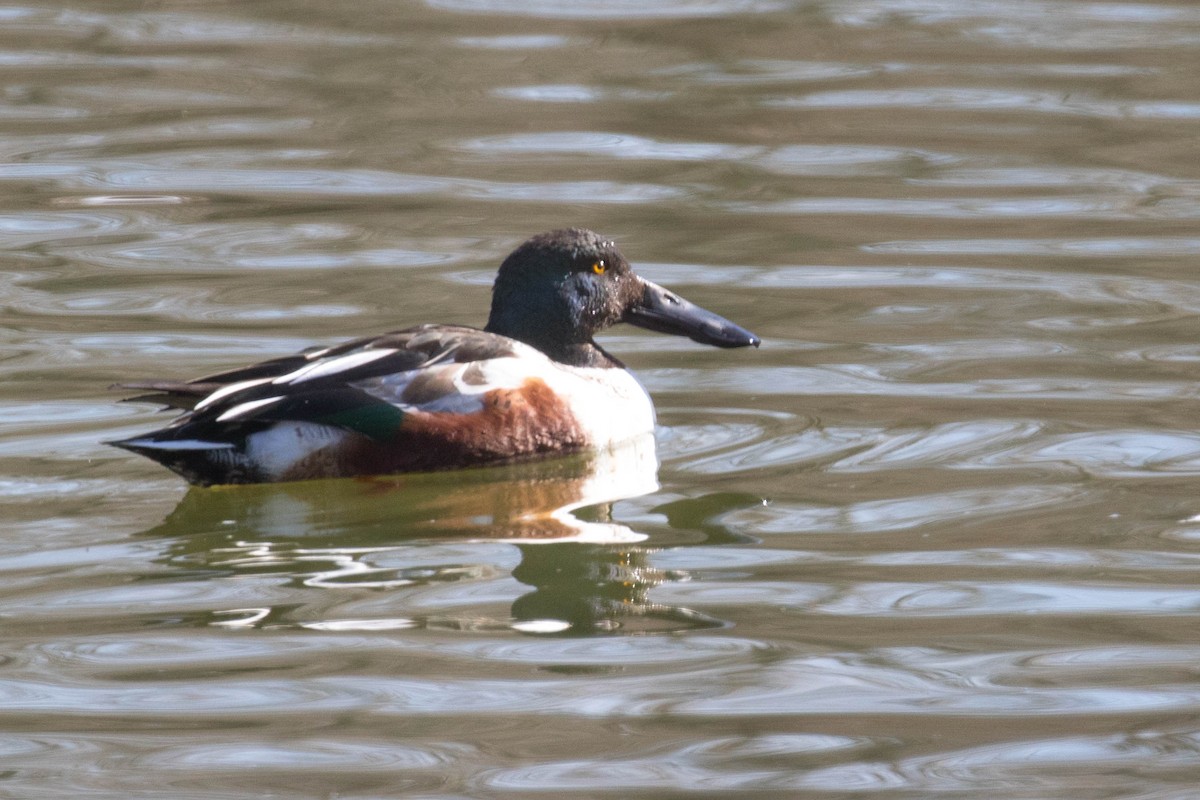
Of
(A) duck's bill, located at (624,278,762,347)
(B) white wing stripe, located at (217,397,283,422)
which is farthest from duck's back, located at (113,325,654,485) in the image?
(A) duck's bill, located at (624,278,762,347)

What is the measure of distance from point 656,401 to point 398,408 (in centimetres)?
147

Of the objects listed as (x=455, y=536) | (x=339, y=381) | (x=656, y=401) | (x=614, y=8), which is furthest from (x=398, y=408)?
(x=614, y=8)

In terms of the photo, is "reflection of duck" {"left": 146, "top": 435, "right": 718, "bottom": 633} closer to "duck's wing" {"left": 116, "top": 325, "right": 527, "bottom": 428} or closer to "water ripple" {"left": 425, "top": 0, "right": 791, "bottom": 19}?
"duck's wing" {"left": 116, "top": 325, "right": 527, "bottom": 428}

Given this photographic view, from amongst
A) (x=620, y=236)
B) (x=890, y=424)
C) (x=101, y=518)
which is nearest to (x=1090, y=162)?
(x=620, y=236)

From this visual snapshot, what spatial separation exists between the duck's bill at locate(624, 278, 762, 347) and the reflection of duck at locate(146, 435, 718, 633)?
2.29 ft

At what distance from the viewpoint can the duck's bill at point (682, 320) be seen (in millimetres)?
8164

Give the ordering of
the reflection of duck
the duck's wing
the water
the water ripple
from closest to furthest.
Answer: the water → the reflection of duck → the duck's wing → the water ripple

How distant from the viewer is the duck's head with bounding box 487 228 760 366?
26.0 feet

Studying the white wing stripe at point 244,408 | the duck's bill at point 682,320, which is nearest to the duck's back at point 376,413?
the white wing stripe at point 244,408

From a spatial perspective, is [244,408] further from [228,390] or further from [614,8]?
[614,8]

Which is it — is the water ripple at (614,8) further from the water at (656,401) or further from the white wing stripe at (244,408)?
the white wing stripe at (244,408)

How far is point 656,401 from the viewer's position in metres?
8.28

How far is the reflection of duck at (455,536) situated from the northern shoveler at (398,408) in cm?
8

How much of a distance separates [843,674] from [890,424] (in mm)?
2506
